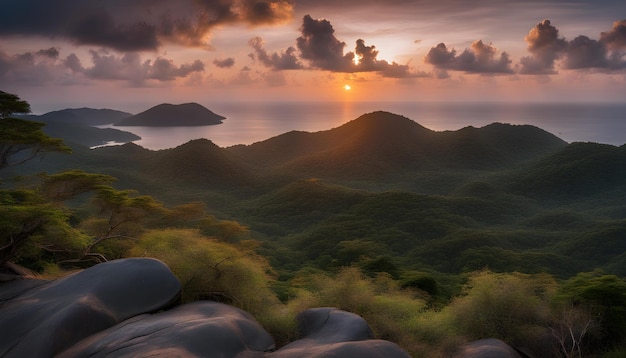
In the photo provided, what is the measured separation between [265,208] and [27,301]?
69.2 meters

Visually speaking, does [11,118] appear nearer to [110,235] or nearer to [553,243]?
[110,235]

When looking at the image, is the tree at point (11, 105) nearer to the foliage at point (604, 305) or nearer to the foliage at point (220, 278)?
the foliage at point (220, 278)

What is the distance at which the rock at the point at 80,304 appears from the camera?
742 inches

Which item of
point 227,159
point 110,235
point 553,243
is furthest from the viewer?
point 227,159

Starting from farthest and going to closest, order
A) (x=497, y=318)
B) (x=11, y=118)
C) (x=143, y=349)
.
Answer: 1. (x=11, y=118)
2. (x=497, y=318)
3. (x=143, y=349)

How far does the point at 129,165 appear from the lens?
137 m

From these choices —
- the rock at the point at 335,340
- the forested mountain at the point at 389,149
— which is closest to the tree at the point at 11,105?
the rock at the point at 335,340

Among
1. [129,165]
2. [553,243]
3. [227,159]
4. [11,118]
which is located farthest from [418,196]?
[129,165]

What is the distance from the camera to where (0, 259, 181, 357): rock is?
1886 centimetres

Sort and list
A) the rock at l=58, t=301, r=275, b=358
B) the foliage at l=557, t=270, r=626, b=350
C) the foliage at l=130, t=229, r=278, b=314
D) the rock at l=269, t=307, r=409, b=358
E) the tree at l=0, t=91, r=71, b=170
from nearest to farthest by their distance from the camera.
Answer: the rock at l=58, t=301, r=275, b=358
the rock at l=269, t=307, r=409, b=358
the foliage at l=130, t=229, r=278, b=314
the foliage at l=557, t=270, r=626, b=350
the tree at l=0, t=91, r=71, b=170

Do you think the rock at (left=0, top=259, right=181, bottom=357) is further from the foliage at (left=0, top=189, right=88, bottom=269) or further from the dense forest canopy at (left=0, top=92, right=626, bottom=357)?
the foliage at (left=0, top=189, right=88, bottom=269)

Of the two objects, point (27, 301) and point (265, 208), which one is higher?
point (27, 301)

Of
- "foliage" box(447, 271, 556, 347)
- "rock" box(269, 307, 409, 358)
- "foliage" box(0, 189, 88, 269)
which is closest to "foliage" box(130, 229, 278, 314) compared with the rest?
"rock" box(269, 307, 409, 358)

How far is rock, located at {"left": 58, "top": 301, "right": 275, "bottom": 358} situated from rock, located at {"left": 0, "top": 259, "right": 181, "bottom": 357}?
0.86m
